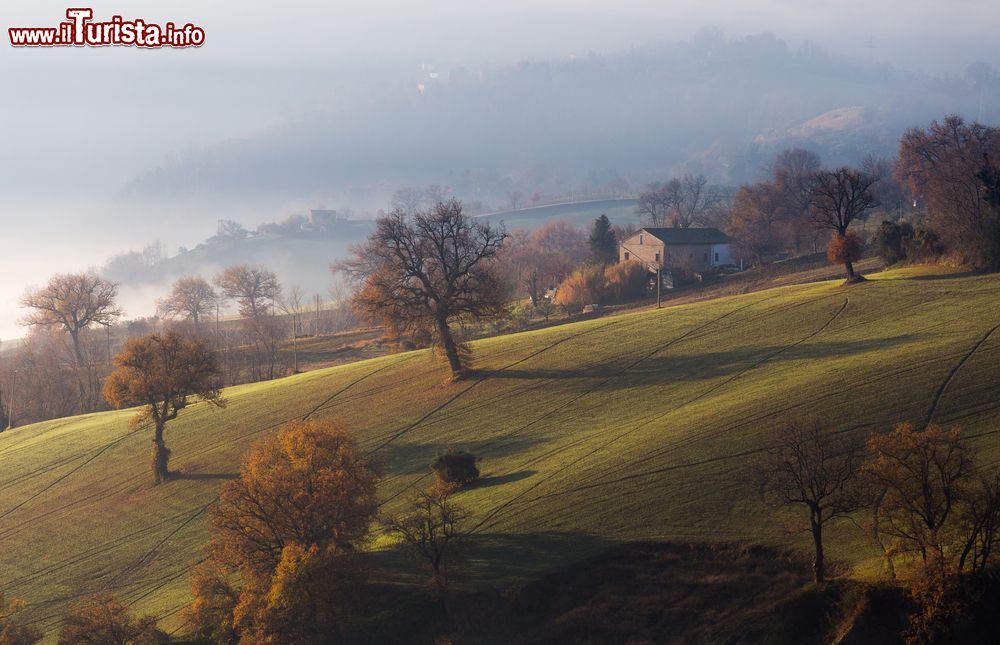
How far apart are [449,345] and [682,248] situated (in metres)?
60.1

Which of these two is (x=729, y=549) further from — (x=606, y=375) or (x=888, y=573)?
(x=606, y=375)

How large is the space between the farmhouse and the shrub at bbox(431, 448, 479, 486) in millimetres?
71828

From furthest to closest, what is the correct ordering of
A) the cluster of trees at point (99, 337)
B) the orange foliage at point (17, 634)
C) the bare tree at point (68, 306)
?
the bare tree at point (68, 306)
the cluster of trees at point (99, 337)
the orange foliage at point (17, 634)

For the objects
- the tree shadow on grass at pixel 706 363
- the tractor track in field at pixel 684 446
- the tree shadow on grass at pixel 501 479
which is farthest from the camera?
the tree shadow on grass at pixel 706 363

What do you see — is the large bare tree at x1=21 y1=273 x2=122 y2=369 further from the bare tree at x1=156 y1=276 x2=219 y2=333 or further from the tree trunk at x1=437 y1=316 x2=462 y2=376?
the tree trunk at x1=437 y1=316 x2=462 y2=376

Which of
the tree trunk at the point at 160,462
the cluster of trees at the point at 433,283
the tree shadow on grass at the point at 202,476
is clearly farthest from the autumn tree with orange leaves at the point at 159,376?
the cluster of trees at the point at 433,283

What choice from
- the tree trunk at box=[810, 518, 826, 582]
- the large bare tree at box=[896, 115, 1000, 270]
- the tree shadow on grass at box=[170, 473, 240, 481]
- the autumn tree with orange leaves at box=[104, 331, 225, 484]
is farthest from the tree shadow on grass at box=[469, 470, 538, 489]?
the large bare tree at box=[896, 115, 1000, 270]

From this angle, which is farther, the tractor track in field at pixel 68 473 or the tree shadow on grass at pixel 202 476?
the tractor track in field at pixel 68 473

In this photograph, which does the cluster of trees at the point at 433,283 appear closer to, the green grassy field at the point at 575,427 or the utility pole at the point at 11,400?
the green grassy field at the point at 575,427

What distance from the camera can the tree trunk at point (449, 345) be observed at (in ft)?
232

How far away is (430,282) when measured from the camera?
235 feet

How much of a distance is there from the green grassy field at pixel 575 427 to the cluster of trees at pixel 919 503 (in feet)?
6.45

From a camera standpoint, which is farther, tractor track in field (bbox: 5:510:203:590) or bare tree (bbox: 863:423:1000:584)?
tractor track in field (bbox: 5:510:203:590)

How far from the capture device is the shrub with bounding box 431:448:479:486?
165 ft
